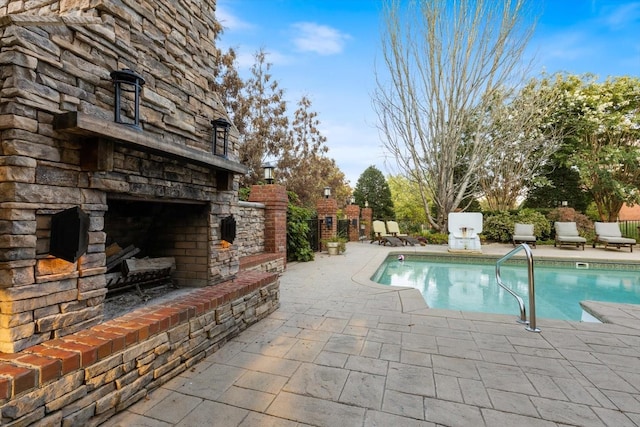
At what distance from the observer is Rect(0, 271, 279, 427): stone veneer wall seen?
1448 millimetres

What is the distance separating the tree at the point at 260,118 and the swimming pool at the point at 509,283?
7.87 metres

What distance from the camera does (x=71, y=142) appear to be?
1947mm

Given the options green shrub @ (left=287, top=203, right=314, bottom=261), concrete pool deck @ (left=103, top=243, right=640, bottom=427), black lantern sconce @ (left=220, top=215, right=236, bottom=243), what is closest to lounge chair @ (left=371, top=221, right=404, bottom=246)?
green shrub @ (left=287, top=203, right=314, bottom=261)

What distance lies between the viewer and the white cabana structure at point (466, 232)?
10.2 m

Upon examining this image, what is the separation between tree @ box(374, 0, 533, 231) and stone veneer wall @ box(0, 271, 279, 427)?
12644mm

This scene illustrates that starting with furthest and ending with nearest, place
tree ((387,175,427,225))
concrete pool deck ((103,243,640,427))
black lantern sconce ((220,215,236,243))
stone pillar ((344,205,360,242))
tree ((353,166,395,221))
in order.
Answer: tree ((387,175,427,225))
tree ((353,166,395,221))
stone pillar ((344,205,360,242))
black lantern sconce ((220,215,236,243))
concrete pool deck ((103,243,640,427))

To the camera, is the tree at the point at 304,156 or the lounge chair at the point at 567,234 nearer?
the lounge chair at the point at 567,234

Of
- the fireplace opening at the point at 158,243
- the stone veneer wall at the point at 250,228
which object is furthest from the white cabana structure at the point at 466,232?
the fireplace opening at the point at 158,243

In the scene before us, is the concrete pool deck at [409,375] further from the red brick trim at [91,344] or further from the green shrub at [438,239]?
the green shrub at [438,239]

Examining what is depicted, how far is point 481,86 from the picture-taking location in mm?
12773

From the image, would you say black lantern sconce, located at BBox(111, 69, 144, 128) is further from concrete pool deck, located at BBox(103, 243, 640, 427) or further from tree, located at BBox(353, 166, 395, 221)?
tree, located at BBox(353, 166, 395, 221)

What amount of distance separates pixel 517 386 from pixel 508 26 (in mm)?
14891

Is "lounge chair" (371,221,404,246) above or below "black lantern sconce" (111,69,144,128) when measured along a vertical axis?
below

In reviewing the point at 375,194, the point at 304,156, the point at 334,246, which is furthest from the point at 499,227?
the point at 304,156
